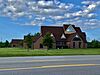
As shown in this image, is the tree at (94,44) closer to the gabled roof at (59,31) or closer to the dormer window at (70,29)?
the gabled roof at (59,31)

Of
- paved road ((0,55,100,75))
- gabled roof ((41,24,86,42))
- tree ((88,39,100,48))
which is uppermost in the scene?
gabled roof ((41,24,86,42))

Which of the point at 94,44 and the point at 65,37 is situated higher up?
the point at 65,37

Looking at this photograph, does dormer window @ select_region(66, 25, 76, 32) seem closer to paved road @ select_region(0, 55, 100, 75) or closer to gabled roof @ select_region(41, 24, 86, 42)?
gabled roof @ select_region(41, 24, 86, 42)

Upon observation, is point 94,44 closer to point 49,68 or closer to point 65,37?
point 65,37

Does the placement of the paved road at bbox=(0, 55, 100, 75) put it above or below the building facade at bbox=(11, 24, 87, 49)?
below

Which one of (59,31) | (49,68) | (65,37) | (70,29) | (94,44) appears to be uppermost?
(70,29)

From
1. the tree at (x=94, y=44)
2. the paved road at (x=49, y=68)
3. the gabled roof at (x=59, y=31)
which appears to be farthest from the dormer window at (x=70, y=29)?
the paved road at (x=49, y=68)

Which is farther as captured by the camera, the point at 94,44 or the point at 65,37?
the point at 94,44

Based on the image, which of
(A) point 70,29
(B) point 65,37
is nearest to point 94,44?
(A) point 70,29

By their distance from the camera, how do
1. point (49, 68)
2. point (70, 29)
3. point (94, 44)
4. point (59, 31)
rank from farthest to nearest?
point (94, 44), point (70, 29), point (59, 31), point (49, 68)

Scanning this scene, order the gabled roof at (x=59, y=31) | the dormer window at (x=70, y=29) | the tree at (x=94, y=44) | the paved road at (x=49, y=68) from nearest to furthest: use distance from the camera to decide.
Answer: the paved road at (x=49, y=68) → the gabled roof at (x=59, y=31) → the tree at (x=94, y=44) → the dormer window at (x=70, y=29)

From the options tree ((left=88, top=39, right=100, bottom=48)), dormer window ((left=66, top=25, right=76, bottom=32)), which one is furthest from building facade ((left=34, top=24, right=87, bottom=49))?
tree ((left=88, top=39, right=100, bottom=48))

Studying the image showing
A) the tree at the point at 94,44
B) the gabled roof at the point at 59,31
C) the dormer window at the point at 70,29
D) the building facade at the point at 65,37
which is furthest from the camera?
the dormer window at the point at 70,29

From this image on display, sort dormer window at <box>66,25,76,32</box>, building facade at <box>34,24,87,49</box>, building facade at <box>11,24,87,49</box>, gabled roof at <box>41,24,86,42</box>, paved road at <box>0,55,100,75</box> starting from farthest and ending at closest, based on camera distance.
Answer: dormer window at <box>66,25,76,32</box> < gabled roof at <box>41,24,86,42</box> < building facade at <box>34,24,87,49</box> < building facade at <box>11,24,87,49</box> < paved road at <box>0,55,100,75</box>
